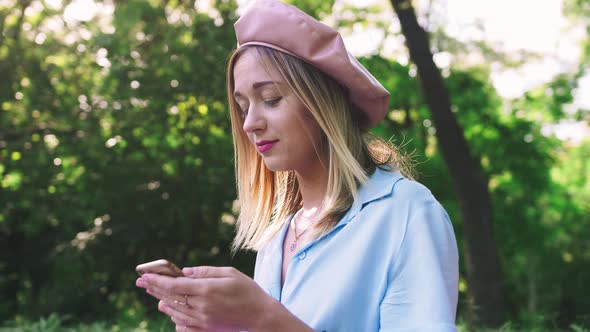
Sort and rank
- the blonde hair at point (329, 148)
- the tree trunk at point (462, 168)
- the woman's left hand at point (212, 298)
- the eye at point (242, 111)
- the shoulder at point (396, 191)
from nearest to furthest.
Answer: the woman's left hand at point (212, 298), the shoulder at point (396, 191), the blonde hair at point (329, 148), the eye at point (242, 111), the tree trunk at point (462, 168)

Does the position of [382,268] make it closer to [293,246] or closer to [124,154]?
[293,246]

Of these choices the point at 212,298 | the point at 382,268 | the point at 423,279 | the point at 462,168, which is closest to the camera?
the point at 212,298

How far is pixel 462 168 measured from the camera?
9047mm

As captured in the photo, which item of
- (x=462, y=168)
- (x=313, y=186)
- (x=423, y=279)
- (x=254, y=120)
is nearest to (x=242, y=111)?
(x=254, y=120)

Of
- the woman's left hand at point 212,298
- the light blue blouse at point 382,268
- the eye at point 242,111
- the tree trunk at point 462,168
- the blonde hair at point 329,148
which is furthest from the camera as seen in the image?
the tree trunk at point 462,168

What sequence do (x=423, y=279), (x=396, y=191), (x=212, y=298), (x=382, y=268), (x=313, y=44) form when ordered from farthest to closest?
1. (x=313, y=44)
2. (x=396, y=191)
3. (x=382, y=268)
4. (x=423, y=279)
5. (x=212, y=298)

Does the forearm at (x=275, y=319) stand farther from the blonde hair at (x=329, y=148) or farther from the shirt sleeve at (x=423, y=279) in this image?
the blonde hair at (x=329, y=148)

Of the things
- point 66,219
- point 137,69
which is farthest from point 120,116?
point 66,219

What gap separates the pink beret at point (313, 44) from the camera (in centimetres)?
221

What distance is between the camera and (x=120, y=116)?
9125mm

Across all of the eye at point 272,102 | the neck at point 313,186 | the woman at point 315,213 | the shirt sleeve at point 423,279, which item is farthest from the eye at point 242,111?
the shirt sleeve at point 423,279

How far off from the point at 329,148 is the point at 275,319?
2.23 feet

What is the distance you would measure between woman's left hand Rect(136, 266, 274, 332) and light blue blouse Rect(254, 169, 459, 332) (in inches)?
10.2

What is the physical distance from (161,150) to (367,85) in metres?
7.35
